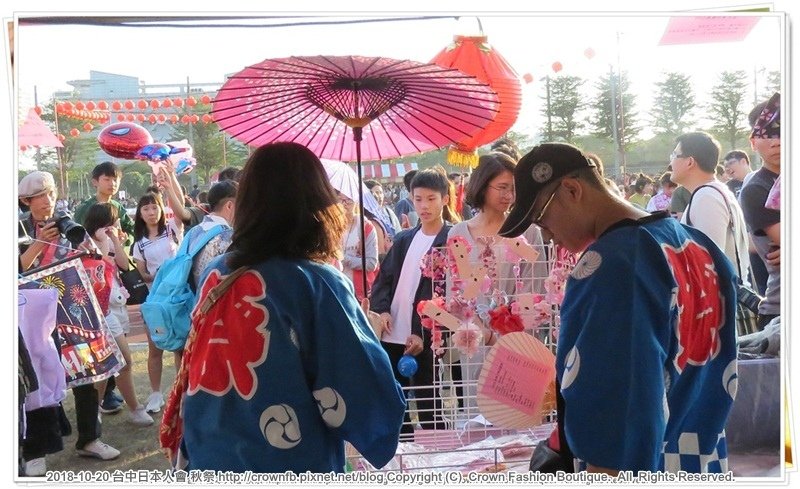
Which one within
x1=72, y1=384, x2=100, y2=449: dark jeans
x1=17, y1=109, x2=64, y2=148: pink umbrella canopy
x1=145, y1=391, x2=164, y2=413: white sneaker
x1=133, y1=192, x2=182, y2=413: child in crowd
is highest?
x1=17, y1=109, x2=64, y2=148: pink umbrella canopy

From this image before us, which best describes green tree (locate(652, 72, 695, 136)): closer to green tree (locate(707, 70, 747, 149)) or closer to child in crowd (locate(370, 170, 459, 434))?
green tree (locate(707, 70, 747, 149))

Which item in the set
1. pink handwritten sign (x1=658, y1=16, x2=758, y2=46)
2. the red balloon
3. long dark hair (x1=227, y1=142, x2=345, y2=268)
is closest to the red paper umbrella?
pink handwritten sign (x1=658, y1=16, x2=758, y2=46)

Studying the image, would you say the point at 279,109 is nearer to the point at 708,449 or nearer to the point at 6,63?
the point at 6,63

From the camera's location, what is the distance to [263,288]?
1.61 m

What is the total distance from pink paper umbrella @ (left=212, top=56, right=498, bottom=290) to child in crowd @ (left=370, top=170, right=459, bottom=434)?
1.03 meters

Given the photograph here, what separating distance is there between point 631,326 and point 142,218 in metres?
4.24

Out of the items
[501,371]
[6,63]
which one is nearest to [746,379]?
[501,371]

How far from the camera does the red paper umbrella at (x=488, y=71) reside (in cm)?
288

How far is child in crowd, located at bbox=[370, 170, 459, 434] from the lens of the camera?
11.3ft

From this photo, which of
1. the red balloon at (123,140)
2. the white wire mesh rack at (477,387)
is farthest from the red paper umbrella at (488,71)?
the red balloon at (123,140)

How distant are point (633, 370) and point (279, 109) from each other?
1398mm

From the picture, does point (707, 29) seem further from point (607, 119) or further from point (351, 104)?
point (607, 119)

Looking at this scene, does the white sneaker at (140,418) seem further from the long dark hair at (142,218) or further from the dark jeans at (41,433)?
the dark jeans at (41,433)

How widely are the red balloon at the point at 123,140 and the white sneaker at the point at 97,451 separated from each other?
3448 millimetres
